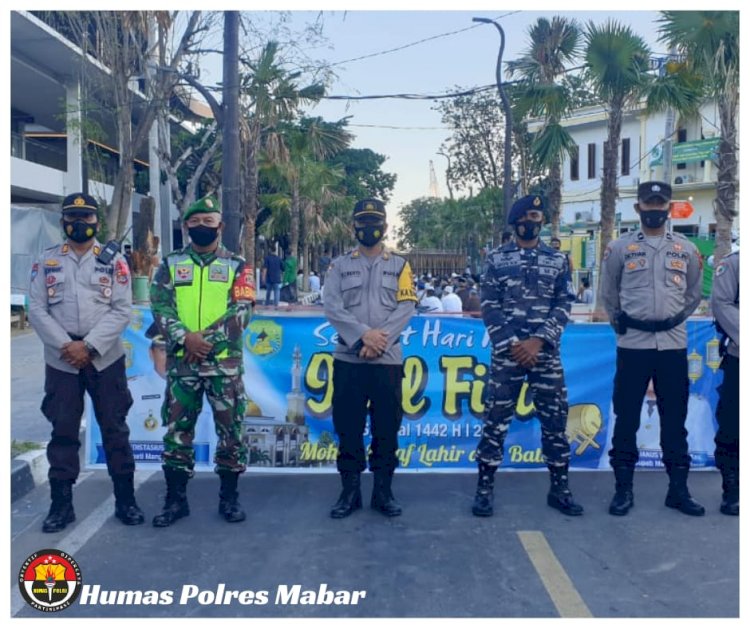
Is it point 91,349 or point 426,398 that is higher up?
point 91,349

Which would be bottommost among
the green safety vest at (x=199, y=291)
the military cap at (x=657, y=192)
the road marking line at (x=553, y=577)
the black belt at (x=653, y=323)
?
the road marking line at (x=553, y=577)

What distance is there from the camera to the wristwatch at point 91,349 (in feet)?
16.0

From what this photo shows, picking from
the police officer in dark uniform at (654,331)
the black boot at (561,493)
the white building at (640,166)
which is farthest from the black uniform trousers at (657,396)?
the white building at (640,166)

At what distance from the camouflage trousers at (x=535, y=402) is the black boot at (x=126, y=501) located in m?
2.16

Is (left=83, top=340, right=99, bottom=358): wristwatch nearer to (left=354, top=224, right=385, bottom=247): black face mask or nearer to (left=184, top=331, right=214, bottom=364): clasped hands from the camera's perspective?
(left=184, top=331, right=214, bottom=364): clasped hands

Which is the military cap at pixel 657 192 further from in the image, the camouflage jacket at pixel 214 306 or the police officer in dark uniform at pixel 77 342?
the police officer in dark uniform at pixel 77 342

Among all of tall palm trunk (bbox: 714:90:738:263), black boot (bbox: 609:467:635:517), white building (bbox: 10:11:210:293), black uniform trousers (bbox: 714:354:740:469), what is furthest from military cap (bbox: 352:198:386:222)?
white building (bbox: 10:11:210:293)

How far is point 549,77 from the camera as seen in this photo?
66.1ft

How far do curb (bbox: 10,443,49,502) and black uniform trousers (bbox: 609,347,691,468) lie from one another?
3.95 meters

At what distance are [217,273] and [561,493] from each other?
2.57 metres

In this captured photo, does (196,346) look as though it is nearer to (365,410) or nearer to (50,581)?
(365,410)

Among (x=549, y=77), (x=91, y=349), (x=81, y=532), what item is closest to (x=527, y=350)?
(x=91, y=349)

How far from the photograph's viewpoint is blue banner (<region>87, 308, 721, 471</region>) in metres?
6.06

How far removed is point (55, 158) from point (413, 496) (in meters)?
29.0
